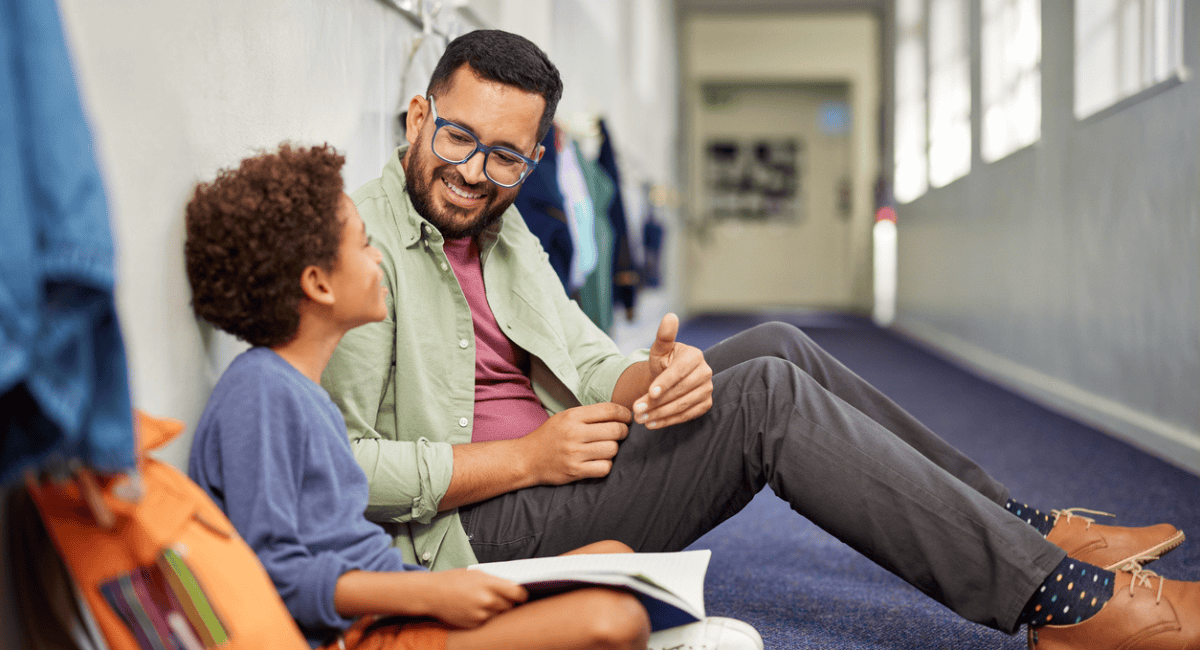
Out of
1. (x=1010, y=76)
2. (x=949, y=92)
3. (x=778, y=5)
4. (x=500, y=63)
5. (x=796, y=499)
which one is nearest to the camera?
(x=796, y=499)

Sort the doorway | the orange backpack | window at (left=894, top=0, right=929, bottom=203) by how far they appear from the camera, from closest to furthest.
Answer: the orange backpack → window at (left=894, top=0, right=929, bottom=203) → the doorway

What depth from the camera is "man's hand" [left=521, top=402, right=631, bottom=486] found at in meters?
1.07

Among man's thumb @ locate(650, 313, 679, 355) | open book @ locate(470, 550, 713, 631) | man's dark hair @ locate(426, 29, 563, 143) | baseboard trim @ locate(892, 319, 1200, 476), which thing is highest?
man's dark hair @ locate(426, 29, 563, 143)

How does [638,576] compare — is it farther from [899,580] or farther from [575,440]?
[899,580]

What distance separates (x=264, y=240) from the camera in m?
0.81

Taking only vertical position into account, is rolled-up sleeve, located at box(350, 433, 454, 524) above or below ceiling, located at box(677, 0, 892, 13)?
below

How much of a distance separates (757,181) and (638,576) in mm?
10010

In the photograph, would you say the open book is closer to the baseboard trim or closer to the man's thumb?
the man's thumb

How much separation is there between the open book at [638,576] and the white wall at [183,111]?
401mm

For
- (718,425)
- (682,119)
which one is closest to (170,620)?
(718,425)

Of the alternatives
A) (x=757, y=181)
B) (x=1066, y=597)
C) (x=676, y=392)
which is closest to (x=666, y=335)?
(x=676, y=392)

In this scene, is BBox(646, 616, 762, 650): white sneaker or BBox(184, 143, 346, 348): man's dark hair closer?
BBox(184, 143, 346, 348): man's dark hair

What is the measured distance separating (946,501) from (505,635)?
518 millimetres

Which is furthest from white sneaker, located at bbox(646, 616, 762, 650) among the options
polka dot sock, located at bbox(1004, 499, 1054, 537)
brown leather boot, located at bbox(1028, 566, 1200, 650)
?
polka dot sock, located at bbox(1004, 499, 1054, 537)
